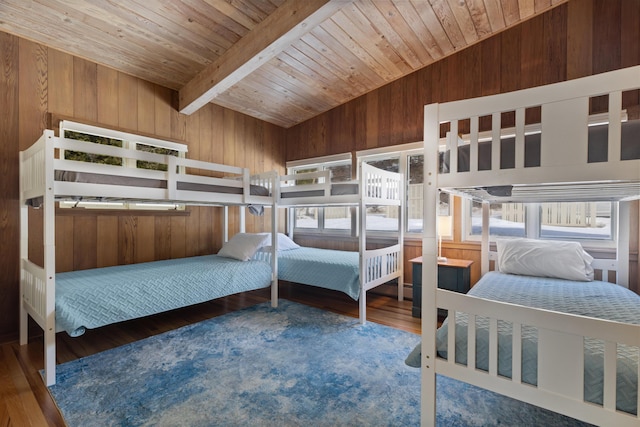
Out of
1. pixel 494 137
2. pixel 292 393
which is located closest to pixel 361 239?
pixel 292 393

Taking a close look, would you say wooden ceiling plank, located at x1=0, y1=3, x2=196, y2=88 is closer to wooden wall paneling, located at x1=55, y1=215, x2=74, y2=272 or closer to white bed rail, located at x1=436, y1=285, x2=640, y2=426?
wooden wall paneling, located at x1=55, y1=215, x2=74, y2=272

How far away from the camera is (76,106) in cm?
287

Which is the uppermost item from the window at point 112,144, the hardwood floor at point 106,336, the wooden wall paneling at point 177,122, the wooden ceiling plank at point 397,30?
the wooden ceiling plank at point 397,30

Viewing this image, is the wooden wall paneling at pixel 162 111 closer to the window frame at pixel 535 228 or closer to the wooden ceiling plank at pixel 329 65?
the wooden ceiling plank at pixel 329 65

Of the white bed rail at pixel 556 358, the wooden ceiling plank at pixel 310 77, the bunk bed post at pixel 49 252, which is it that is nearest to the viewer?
the white bed rail at pixel 556 358

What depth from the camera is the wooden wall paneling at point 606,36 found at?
8.54 ft

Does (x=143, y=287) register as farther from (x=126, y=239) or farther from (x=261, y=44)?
(x=261, y=44)

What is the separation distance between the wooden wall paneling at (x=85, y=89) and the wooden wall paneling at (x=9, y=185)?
1.30 feet

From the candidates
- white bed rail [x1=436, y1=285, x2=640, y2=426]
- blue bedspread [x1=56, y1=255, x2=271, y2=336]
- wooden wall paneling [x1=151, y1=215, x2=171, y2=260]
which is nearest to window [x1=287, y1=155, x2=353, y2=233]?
blue bedspread [x1=56, y1=255, x2=271, y2=336]

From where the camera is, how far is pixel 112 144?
3.15 m

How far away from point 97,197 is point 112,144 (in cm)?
116

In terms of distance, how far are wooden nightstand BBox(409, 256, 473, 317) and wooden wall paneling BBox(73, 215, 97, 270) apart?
10.7 ft

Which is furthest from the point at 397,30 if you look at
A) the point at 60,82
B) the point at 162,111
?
the point at 60,82

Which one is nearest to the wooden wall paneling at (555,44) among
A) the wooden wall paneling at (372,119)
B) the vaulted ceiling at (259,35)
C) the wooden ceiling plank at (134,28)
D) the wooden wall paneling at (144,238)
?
the vaulted ceiling at (259,35)
